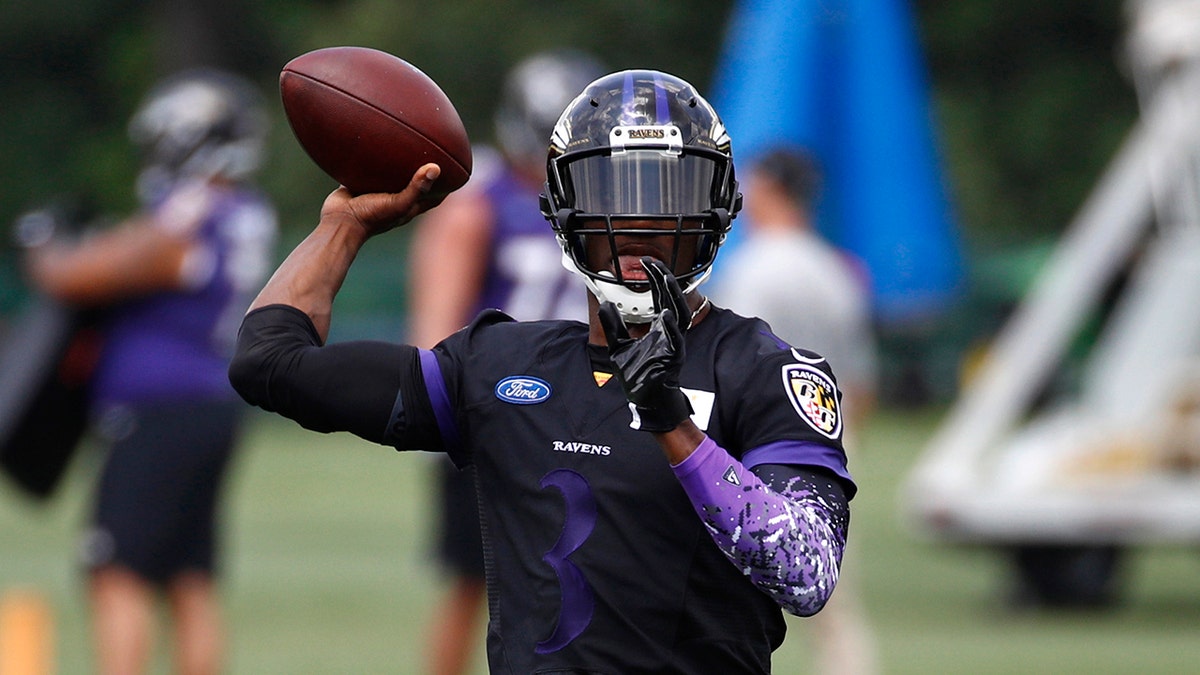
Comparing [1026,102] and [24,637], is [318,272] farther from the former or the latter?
[1026,102]

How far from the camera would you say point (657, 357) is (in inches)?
120

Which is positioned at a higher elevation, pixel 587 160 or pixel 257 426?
pixel 587 160

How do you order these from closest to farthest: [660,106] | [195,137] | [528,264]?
[660,106], [528,264], [195,137]

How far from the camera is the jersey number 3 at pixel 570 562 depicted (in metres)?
3.38

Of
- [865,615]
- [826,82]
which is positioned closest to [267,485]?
[826,82]

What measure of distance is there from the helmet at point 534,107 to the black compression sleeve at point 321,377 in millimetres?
3190

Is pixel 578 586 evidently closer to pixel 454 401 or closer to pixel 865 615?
pixel 454 401

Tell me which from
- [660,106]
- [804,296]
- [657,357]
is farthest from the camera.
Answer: [804,296]

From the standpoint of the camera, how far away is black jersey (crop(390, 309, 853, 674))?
3.35 metres

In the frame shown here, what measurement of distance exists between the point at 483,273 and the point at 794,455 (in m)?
3.44

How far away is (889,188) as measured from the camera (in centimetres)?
1923

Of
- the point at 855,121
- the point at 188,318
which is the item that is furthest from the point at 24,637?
the point at 855,121

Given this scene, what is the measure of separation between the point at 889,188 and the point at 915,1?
46.7 feet

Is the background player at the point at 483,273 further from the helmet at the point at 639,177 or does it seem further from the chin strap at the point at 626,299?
the chin strap at the point at 626,299
